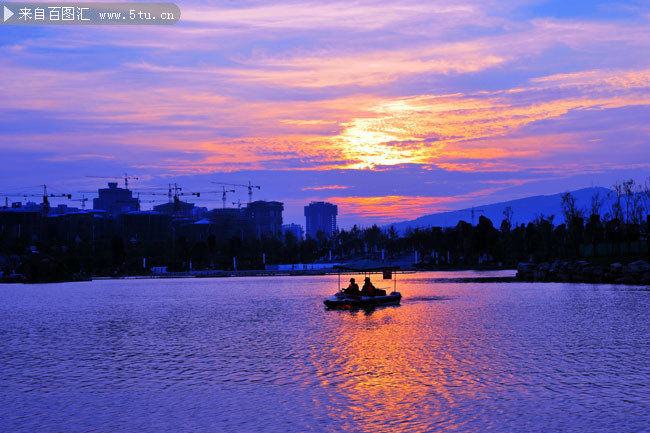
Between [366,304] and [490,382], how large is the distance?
134 feet

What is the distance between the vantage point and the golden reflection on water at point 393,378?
24.0 meters

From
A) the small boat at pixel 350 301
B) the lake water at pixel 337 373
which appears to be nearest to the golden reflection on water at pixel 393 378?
the lake water at pixel 337 373

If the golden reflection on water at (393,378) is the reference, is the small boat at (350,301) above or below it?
above

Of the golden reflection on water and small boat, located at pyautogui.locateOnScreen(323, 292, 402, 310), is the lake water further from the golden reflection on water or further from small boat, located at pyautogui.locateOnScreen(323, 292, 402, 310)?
small boat, located at pyautogui.locateOnScreen(323, 292, 402, 310)

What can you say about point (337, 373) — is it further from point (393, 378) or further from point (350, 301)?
point (350, 301)

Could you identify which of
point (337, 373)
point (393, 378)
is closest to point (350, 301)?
point (337, 373)

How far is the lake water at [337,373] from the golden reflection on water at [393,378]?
98 millimetres

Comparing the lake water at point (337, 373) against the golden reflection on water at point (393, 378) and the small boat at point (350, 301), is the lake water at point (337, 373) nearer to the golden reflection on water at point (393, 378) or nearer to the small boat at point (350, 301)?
the golden reflection on water at point (393, 378)

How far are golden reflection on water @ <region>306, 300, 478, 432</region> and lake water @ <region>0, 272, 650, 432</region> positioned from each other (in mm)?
98

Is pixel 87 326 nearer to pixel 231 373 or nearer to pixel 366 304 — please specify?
pixel 366 304

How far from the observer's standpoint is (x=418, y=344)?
145ft

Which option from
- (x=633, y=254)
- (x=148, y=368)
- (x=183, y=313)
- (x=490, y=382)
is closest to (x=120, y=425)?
(x=148, y=368)

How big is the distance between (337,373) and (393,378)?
2941 mm

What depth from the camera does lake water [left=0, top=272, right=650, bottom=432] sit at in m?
24.1
